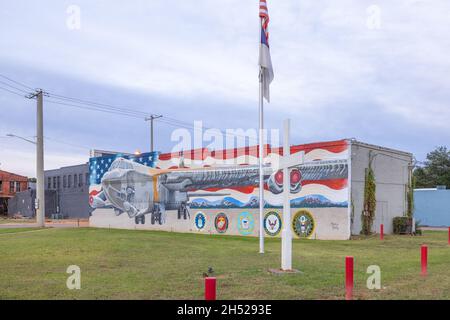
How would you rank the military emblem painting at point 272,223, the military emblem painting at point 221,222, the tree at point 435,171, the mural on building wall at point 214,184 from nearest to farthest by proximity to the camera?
the mural on building wall at point 214,184 < the military emblem painting at point 272,223 < the military emblem painting at point 221,222 < the tree at point 435,171

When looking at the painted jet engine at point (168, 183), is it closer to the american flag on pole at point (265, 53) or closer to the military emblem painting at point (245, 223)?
the military emblem painting at point (245, 223)

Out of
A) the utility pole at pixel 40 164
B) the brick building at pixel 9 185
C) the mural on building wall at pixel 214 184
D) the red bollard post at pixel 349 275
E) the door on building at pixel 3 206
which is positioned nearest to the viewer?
the red bollard post at pixel 349 275

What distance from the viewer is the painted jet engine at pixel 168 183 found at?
82.7 ft

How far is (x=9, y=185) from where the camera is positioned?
76000 millimetres

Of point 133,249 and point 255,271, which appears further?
point 133,249

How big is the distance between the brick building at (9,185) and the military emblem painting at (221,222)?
54.7 metres

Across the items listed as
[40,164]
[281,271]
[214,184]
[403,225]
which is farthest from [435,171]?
[281,271]

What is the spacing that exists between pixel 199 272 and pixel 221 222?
16987mm

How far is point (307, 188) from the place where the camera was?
24.8m

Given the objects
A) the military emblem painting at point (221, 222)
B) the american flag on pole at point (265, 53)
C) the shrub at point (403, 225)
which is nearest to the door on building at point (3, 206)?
the military emblem painting at point (221, 222)

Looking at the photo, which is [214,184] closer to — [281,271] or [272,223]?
[272,223]
